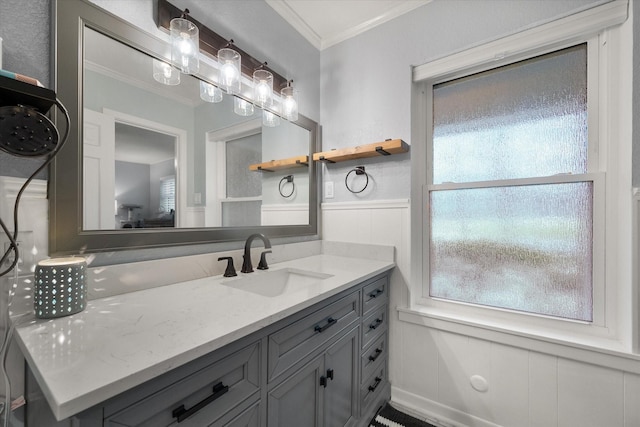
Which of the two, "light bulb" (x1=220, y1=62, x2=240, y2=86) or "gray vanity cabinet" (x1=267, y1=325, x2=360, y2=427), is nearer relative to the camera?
"gray vanity cabinet" (x1=267, y1=325, x2=360, y2=427)

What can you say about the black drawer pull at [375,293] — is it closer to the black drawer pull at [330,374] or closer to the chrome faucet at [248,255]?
the black drawer pull at [330,374]

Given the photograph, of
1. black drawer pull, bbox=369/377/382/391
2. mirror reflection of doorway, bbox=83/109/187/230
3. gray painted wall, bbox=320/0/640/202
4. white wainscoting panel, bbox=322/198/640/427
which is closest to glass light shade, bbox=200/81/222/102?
mirror reflection of doorway, bbox=83/109/187/230

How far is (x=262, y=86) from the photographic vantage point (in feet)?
4.93

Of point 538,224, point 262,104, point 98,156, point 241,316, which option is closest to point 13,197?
point 98,156

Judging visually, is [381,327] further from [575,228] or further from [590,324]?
[575,228]

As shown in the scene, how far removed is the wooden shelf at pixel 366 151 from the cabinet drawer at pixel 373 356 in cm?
112

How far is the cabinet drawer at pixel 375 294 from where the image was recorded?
1358 mm

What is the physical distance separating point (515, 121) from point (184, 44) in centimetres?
168

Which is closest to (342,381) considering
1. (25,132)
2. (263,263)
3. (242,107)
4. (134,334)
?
(263,263)

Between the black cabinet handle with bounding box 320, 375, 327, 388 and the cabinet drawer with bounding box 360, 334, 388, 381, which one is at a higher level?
the black cabinet handle with bounding box 320, 375, 327, 388

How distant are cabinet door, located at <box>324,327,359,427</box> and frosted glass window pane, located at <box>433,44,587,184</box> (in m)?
1.11

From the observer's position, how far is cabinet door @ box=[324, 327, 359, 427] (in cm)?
108

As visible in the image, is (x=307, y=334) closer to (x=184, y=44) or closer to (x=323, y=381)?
(x=323, y=381)

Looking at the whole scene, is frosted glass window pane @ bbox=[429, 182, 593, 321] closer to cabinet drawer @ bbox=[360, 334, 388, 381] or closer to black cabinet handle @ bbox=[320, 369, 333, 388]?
cabinet drawer @ bbox=[360, 334, 388, 381]
